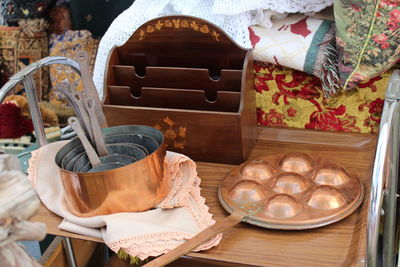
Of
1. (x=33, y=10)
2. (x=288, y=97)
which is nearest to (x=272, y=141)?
(x=288, y=97)

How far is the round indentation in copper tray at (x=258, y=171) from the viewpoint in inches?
31.2

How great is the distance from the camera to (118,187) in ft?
2.35

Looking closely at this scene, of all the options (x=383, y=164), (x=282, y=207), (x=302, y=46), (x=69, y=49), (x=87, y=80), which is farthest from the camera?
(x=69, y=49)

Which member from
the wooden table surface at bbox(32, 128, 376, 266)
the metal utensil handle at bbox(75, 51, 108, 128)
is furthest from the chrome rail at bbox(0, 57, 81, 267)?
the wooden table surface at bbox(32, 128, 376, 266)

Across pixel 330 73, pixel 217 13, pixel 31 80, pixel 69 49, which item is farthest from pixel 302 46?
pixel 69 49

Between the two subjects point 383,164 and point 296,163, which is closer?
point 383,164

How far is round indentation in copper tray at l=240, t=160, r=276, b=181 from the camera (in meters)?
0.79

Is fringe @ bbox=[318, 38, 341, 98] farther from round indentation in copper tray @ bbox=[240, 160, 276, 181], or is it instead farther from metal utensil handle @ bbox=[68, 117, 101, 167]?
metal utensil handle @ bbox=[68, 117, 101, 167]

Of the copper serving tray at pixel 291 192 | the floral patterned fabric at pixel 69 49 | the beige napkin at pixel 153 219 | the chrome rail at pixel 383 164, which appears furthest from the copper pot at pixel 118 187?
the floral patterned fabric at pixel 69 49

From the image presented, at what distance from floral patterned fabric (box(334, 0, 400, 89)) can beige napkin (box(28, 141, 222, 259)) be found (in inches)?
13.8

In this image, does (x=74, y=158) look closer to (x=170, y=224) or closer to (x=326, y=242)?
(x=170, y=224)

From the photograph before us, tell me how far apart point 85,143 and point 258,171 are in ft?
0.94

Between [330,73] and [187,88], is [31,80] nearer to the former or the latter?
[187,88]

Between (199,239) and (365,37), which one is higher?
(365,37)
